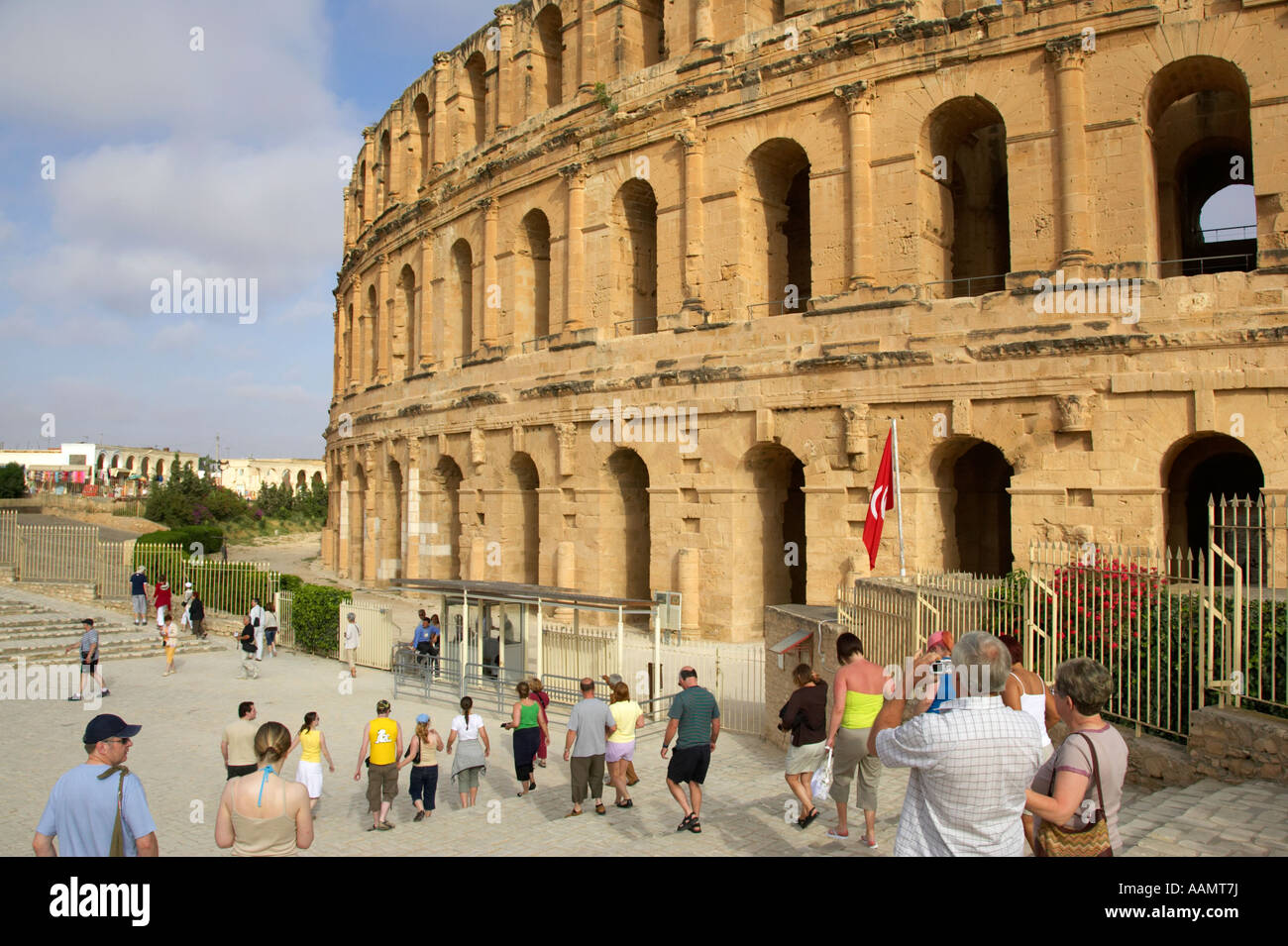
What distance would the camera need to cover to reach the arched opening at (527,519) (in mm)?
25172

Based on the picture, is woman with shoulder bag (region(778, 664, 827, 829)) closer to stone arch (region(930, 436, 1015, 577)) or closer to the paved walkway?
the paved walkway

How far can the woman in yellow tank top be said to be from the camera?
23.5 ft

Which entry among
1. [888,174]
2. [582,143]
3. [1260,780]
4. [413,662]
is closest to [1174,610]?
[1260,780]

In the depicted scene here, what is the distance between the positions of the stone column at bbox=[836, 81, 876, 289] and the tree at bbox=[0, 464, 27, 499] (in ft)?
183

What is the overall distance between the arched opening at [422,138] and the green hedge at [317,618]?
16486 mm

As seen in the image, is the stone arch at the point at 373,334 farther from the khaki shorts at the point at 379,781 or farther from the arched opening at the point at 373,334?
the khaki shorts at the point at 379,781

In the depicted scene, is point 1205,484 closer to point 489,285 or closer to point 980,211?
point 980,211

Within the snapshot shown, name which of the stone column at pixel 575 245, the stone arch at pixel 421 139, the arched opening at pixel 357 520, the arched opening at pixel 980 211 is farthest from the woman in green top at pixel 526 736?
the stone arch at pixel 421 139

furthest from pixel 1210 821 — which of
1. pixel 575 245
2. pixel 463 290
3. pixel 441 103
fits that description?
pixel 441 103

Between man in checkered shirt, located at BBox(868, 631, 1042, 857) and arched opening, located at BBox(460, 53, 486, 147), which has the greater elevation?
arched opening, located at BBox(460, 53, 486, 147)

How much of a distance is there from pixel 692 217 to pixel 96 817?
18.1 meters

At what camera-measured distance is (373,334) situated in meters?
35.3

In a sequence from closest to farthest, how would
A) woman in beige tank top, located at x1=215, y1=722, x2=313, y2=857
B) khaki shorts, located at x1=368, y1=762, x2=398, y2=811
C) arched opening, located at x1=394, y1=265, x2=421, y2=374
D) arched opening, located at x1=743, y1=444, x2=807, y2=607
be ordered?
1. woman in beige tank top, located at x1=215, y1=722, x2=313, y2=857
2. khaki shorts, located at x1=368, y1=762, x2=398, y2=811
3. arched opening, located at x1=743, y1=444, x2=807, y2=607
4. arched opening, located at x1=394, y1=265, x2=421, y2=374

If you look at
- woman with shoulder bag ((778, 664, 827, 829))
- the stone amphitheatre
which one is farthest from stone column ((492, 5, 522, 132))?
woman with shoulder bag ((778, 664, 827, 829))
